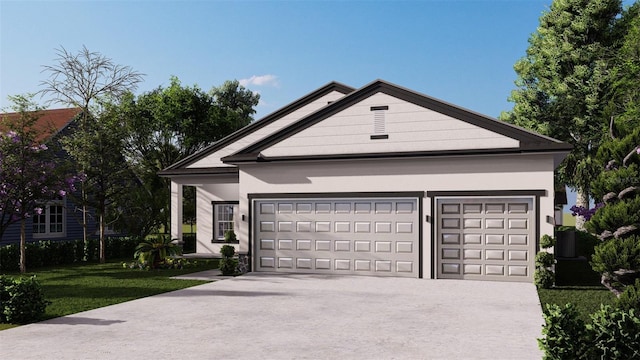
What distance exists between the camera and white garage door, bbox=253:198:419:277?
17.9 metres

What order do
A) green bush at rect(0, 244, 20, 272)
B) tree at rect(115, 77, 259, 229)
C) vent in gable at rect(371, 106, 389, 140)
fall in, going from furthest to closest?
tree at rect(115, 77, 259, 229)
green bush at rect(0, 244, 20, 272)
vent in gable at rect(371, 106, 389, 140)

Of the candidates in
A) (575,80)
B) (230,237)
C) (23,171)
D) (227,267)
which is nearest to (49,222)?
(23,171)

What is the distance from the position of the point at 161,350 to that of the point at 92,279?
1102cm

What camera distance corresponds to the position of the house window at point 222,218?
26906mm

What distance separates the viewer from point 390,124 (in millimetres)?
18281

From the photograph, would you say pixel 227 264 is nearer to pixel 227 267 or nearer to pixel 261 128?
pixel 227 267

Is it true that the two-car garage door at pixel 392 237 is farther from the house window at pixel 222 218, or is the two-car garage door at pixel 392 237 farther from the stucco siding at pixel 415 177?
the house window at pixel 222 218

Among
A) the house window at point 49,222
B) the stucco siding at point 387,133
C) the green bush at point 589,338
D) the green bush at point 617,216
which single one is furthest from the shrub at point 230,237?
the green bush at point 589,338

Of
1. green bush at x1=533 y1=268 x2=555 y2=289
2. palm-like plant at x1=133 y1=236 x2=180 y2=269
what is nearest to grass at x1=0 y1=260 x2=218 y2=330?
palm-like plant at x1=133 y1=236 x2=180 y2=269

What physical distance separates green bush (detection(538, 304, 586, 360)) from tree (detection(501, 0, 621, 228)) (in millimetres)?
31065

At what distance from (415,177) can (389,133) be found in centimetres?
175

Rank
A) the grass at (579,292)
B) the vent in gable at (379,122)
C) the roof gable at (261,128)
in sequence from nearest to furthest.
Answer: the grass at (579,292), the vent in gable at (379,122), the roof gable at (261,128)

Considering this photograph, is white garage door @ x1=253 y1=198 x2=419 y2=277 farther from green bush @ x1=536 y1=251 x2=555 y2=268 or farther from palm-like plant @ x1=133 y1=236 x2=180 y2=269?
palm-like plant @ x1=133 y1=236 x2=180 y2=269

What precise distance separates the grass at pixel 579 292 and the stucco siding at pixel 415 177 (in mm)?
1843
